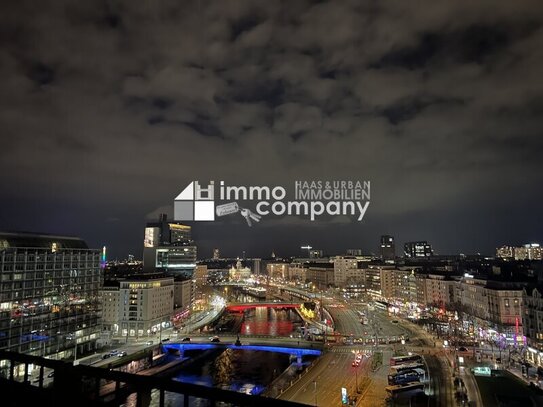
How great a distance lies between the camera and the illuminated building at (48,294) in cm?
3412

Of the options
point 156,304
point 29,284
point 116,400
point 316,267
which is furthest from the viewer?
point 316,267

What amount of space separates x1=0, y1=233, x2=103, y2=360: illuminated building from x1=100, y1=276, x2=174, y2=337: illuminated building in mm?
14383

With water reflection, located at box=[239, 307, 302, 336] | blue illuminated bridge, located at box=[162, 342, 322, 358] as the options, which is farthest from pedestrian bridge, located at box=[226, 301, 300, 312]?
blue illuminated bridge, located at box=[162, 342, 322, 358]

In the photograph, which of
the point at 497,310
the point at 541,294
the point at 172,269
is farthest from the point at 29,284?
the point at 172,269

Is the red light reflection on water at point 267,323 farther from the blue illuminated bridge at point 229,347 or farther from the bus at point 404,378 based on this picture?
the bus at point 404,378

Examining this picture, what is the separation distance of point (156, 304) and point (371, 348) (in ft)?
110

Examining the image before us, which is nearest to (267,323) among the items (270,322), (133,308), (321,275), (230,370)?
(270,322)

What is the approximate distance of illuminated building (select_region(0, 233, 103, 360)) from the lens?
3412 cm

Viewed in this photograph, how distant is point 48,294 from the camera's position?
3819cm

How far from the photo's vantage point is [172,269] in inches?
4409

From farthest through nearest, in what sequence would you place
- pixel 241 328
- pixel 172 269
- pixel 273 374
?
pixel 172 269 → pixel 241 328 → pixel 273 374

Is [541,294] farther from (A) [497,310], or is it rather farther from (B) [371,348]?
(B) [371,348]

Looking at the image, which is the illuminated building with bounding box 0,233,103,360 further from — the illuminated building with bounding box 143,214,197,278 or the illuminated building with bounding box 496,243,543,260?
the illuminated building with bounding box 496,243,543,260

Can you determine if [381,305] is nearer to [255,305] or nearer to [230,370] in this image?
[255,305]
